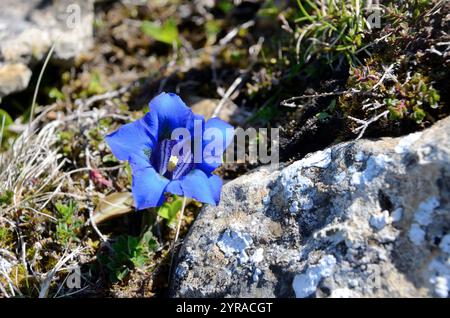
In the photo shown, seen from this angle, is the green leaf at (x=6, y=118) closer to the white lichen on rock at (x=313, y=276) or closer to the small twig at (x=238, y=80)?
the small twig at (x=238, y=80)

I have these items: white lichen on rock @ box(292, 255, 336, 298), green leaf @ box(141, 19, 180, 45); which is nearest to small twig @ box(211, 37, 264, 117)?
green leaf @ box(141, 19, 180, 45)

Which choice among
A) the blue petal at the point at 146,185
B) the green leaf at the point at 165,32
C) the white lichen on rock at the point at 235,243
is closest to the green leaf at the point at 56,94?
the green leaf at the point at 165,32

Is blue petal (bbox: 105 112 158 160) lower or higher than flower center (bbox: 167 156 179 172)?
higher

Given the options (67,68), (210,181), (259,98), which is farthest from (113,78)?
(210,181)

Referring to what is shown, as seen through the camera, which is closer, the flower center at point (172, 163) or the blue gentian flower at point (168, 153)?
the blue gentian flower at point (168, 153)

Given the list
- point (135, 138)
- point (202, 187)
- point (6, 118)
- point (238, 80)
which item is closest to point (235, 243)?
point (202, 187)

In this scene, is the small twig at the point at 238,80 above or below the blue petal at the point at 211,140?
above

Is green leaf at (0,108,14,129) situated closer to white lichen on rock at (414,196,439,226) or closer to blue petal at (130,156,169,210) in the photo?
blue petal at (130,156,169,210)
